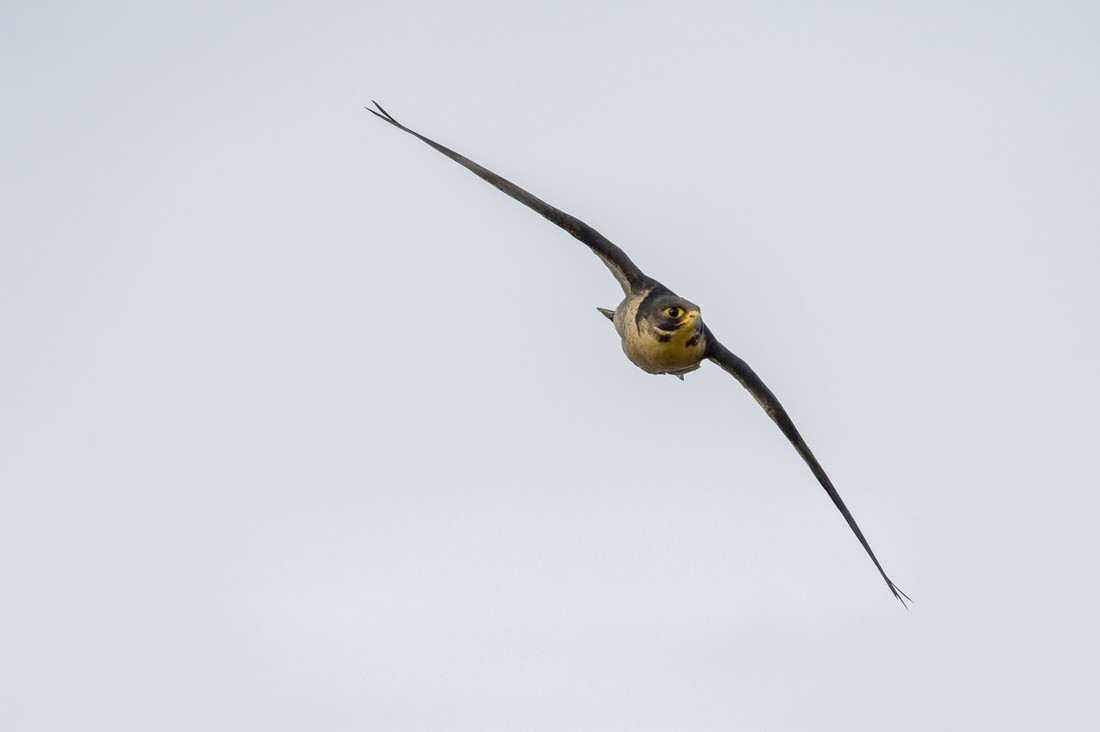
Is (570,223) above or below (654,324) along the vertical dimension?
above

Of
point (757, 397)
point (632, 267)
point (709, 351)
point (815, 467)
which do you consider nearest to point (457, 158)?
point (632, 267)

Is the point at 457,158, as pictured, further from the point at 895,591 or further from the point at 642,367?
the point at 895,591

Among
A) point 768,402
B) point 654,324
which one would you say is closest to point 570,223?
point 654,324

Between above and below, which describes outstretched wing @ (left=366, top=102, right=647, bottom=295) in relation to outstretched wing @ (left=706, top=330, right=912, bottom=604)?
above

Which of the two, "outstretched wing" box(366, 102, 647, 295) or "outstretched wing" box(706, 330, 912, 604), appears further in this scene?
"outstretched wing" box(706, 330, 912, 604)

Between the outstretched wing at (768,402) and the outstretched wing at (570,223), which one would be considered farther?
the outstretched wing at (768,402)

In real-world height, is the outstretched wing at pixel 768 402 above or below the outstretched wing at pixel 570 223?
below

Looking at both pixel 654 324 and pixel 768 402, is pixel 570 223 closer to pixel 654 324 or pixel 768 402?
pixel 654 324
